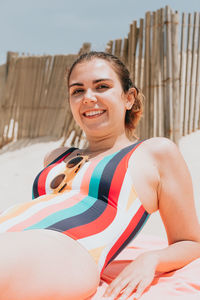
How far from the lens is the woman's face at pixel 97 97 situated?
1837 millimetres

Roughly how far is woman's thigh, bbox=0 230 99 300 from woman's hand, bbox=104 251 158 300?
0.11 meters

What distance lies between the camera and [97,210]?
1.48m

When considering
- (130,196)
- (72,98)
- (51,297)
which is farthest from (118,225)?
(72,98)

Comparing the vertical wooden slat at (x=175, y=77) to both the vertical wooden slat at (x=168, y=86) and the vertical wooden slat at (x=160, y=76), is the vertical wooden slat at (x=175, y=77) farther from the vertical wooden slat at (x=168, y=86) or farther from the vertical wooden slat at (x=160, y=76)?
the vertical wooden slat at (x=160, y=76)

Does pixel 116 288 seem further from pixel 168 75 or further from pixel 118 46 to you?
pixel 118 46

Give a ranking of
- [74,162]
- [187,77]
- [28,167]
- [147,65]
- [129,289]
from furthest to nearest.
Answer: [28,167]
[147,65]
[187,77]
[74,162]
[129,289]

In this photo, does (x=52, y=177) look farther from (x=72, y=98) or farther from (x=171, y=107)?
(x=171, y=107)

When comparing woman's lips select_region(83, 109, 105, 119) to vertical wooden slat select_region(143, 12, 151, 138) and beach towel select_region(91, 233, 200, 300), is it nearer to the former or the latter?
beach towel select_region(91, 233, 200, 300)

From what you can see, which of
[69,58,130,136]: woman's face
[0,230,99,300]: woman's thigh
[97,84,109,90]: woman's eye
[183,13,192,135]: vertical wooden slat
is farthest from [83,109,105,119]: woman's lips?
[183,13,192,135]: vertical wooden slat

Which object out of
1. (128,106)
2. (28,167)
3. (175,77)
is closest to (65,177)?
(128,106)

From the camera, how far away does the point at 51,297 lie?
3.92ft

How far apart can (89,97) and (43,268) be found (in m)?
0.93

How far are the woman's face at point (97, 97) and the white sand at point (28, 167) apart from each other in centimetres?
175

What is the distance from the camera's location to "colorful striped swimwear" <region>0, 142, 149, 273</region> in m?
1.40
